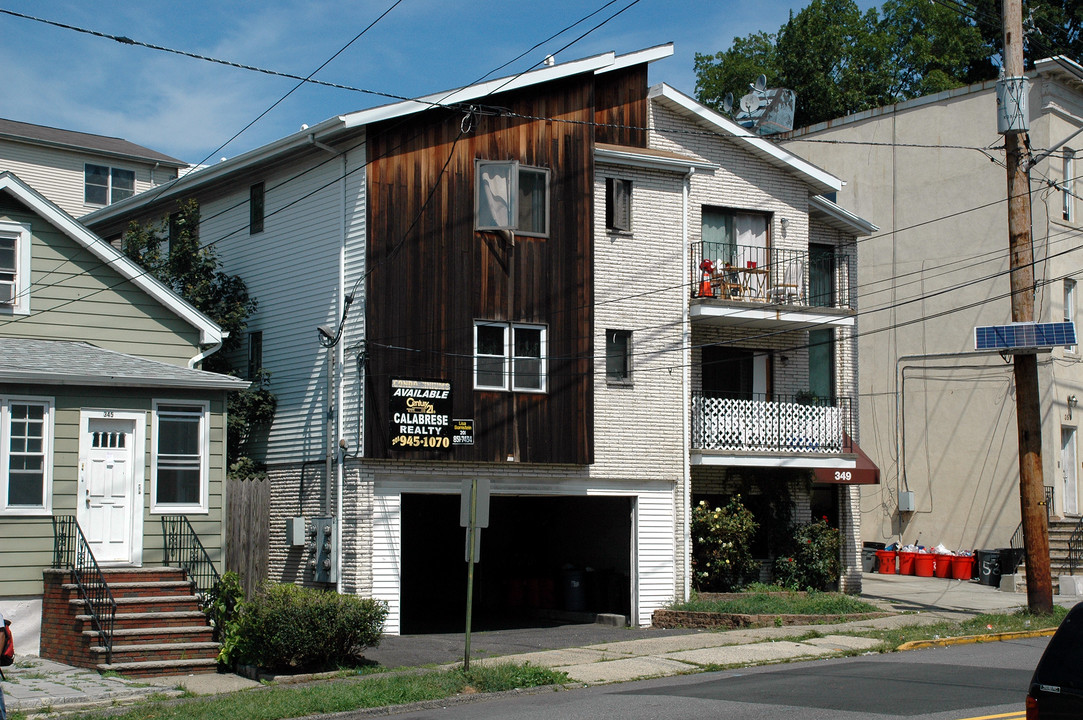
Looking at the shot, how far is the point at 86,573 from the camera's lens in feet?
59.2

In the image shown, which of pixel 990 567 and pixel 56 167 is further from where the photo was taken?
pixel 56 167

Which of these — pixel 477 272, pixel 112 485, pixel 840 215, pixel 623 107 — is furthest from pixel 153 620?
pixel 840 215

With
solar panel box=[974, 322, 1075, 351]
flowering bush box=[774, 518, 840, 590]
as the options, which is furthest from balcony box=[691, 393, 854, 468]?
solar panel box=[974, 322, 1075, 351]

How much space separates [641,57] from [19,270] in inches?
506

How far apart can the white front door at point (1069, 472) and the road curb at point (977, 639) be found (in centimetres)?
1260

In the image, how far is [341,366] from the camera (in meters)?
22.1

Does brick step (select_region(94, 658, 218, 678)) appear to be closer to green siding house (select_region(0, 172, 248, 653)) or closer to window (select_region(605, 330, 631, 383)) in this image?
green siding house (select_region(0, 172, 248, 653))

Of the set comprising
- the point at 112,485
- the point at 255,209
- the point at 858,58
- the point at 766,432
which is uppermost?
the point at 858,58

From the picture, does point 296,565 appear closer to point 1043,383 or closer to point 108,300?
point 108,300

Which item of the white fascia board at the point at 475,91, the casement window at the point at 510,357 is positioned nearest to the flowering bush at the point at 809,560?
the casement window at the point at 510,357

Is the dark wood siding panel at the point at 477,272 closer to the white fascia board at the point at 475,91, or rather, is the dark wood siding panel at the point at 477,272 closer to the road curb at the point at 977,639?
the white fascia board at the point at 475,91

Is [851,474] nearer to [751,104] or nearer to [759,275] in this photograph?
[759,275]

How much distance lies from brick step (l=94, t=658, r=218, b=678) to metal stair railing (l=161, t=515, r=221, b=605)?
2.22 meters

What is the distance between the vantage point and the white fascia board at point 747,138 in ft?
86.3
